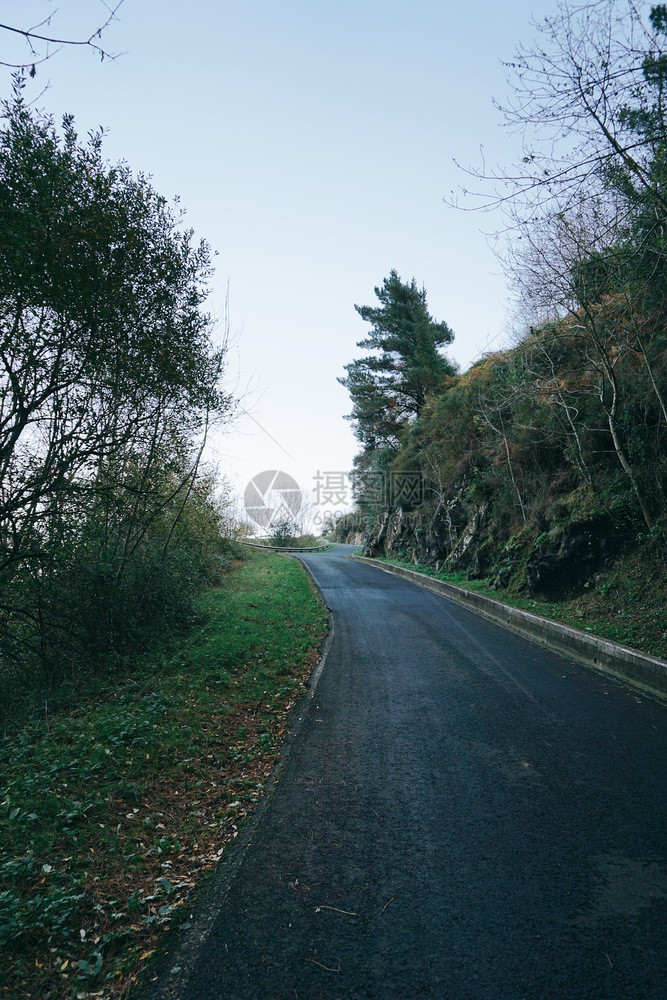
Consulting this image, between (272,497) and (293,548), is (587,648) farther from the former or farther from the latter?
(272,497)

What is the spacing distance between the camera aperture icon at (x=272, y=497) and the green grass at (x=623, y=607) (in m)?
45.7

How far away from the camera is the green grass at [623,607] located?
8453 mm

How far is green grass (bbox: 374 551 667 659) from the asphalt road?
2.38 metres

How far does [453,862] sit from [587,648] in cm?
626

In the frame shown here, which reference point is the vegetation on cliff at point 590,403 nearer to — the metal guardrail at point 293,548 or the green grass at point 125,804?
the green grass at point 125,804

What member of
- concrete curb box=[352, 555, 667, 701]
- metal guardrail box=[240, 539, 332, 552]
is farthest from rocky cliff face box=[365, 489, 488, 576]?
metal guardrail box=[240, 539, 332, 552]

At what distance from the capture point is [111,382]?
737cm

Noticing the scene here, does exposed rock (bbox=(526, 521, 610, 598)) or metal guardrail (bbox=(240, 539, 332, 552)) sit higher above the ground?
exposed rock (bbox=(526, 521, 610, 598))

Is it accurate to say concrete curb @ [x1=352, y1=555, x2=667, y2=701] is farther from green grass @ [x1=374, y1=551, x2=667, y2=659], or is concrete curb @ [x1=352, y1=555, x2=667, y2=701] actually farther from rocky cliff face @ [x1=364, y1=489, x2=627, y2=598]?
rocky cliff face @ [x1=364, y1=489, x2=627, y2=598]

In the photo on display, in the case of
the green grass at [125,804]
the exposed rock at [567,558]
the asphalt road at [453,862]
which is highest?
the exposed rock at [567,558]

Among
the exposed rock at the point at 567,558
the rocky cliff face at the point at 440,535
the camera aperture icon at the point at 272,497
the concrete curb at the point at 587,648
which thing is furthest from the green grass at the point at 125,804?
the camera aperture icon at the point at 272,497

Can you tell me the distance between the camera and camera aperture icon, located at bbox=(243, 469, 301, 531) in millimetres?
57250

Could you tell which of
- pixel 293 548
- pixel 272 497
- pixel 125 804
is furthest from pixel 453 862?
pixel 272 497

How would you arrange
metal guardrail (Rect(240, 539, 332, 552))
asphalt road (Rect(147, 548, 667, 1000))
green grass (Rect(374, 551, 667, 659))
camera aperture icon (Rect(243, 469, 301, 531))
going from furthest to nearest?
camera aperture icon (Rect(243, 469, 301, 531)), metal guardrail (Rect(240, 539, 332, 552)), green grass (Rect(374, 551, 667, 659)), asphalt road (Rect(147, 548, 667, 1000))
